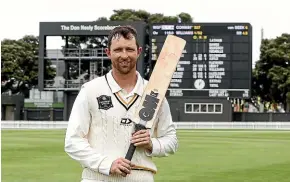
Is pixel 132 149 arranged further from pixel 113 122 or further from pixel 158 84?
pixel 158 84

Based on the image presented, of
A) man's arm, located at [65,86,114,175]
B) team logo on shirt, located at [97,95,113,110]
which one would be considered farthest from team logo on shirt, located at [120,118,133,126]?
man's arm, located at [65,86,114,175]

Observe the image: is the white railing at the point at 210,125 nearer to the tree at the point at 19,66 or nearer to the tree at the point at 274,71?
the tree at the point at 274,71

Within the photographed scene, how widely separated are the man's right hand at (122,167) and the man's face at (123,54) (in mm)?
591

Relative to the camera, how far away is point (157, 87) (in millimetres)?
4734

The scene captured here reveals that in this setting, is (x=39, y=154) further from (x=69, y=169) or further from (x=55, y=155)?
(x=69, y=169)

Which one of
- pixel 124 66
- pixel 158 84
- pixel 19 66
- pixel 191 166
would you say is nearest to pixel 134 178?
pixel 158 84

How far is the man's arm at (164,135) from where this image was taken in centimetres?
480

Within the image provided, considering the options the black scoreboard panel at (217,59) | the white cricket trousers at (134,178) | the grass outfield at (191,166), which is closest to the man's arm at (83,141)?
the white cricket trousers at (134,178)

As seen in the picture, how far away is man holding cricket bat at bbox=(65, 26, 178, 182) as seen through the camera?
4699mm

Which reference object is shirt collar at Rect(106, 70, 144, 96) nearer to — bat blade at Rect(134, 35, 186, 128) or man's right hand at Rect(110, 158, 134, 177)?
bat blade at Rect(134, 35, 186, 128)

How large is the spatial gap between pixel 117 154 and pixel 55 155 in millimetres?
17713

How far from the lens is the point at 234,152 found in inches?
949

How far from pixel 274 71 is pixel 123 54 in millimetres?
69180

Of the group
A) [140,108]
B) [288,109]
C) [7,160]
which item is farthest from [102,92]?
[288,109]
